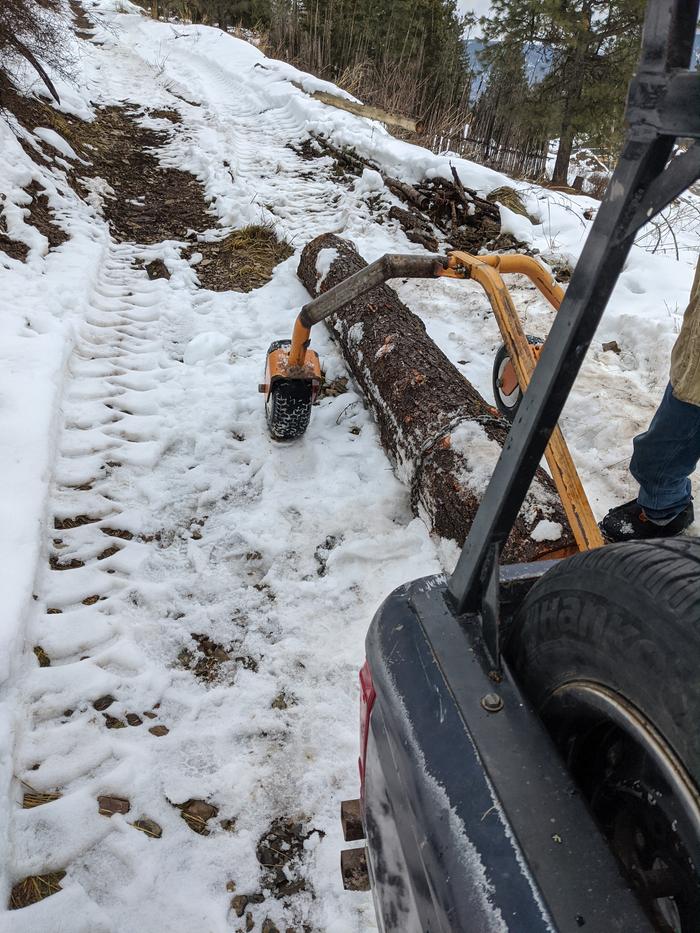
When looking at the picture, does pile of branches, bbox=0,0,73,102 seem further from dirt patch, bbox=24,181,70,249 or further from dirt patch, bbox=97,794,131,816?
dirt patch, bbox=97,794,131,816

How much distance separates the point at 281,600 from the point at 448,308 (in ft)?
10.5

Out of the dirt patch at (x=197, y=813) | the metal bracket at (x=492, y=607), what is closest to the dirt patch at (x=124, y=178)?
the dirt patch at (x=197, y=813)

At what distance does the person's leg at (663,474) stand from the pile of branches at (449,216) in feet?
13.5

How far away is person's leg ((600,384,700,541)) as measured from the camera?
2.04 meters

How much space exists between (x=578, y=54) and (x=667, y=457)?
1556 cm

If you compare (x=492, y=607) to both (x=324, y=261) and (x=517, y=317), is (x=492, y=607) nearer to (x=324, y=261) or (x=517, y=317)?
(x=517, y=317)

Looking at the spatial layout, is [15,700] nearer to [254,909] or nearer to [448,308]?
[254,909]

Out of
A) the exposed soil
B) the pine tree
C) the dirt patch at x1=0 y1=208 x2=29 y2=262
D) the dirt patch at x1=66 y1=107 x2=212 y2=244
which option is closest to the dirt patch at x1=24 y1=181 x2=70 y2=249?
the exposed soil

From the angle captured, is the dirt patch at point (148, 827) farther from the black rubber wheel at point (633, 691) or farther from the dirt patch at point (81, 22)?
the dirt patch at point (81, 22)

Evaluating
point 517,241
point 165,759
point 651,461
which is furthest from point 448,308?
point 165,759

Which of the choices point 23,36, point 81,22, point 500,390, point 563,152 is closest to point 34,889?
point 500,390

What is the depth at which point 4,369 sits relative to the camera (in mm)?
3191

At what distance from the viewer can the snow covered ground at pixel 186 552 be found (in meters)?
1.69

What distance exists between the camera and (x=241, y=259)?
18.2 feet
